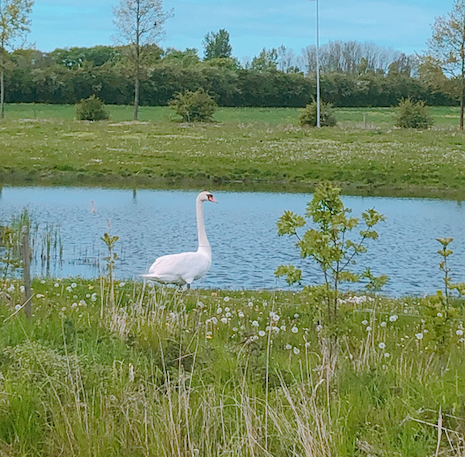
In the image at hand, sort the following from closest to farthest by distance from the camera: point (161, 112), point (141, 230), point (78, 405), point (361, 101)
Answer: point (78, 405) < point (141, 230) < point (161, 112) < point (361, 101)

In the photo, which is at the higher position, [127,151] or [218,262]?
[127,151]

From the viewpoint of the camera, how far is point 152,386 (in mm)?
5594

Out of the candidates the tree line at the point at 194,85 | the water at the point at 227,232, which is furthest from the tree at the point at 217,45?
the water at the point at 227,232

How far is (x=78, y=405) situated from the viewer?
5.08m

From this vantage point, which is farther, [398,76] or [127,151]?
[398,76]

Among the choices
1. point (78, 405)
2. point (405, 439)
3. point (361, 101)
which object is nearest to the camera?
point (405, 439)

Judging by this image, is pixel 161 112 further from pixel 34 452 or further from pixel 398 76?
pixel 34 452

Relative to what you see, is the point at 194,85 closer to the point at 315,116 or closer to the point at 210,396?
the point at 315,116

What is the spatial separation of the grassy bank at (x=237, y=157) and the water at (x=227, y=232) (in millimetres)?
3517

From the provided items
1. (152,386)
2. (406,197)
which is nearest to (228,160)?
(406,197)

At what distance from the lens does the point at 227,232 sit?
22.4m

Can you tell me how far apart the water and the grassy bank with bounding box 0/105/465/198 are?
3.52 metres

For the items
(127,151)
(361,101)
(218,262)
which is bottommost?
(218,262)

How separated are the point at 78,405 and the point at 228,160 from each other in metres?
33.5
